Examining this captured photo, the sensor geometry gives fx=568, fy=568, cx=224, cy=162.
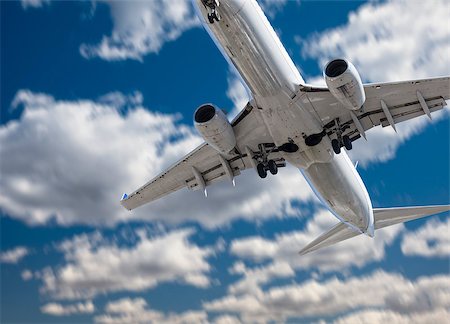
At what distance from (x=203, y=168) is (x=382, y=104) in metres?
9.36

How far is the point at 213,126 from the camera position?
23375 millimetres

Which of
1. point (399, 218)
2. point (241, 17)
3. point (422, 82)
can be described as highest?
point (241, 17)

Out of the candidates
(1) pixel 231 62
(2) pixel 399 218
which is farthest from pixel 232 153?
(2) pixel 399 218

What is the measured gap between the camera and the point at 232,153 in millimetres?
27094

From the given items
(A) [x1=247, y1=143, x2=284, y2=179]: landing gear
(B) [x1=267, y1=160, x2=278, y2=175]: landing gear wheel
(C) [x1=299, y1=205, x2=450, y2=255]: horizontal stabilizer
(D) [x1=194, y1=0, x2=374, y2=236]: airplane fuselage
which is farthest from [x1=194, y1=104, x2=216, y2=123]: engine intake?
(C) [x1=299, y1=205, x2=450, y2=255]: horizontal stabilizer

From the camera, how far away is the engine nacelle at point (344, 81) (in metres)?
21.3

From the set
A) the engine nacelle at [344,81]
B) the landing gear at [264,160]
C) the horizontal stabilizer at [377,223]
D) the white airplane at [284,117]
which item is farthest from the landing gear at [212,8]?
the horizontal stabilizer at [377,223]

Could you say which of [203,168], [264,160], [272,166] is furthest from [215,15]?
[203,168]

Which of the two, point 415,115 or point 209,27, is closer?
point 209,27

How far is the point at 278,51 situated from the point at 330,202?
8.54 meters

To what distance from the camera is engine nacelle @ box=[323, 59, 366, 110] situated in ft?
69.8

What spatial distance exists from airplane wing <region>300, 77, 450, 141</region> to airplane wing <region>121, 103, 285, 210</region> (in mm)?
2821

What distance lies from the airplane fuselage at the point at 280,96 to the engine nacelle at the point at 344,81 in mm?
1816

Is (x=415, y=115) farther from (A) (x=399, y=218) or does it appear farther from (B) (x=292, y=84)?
(A) (x=399, y=218)
